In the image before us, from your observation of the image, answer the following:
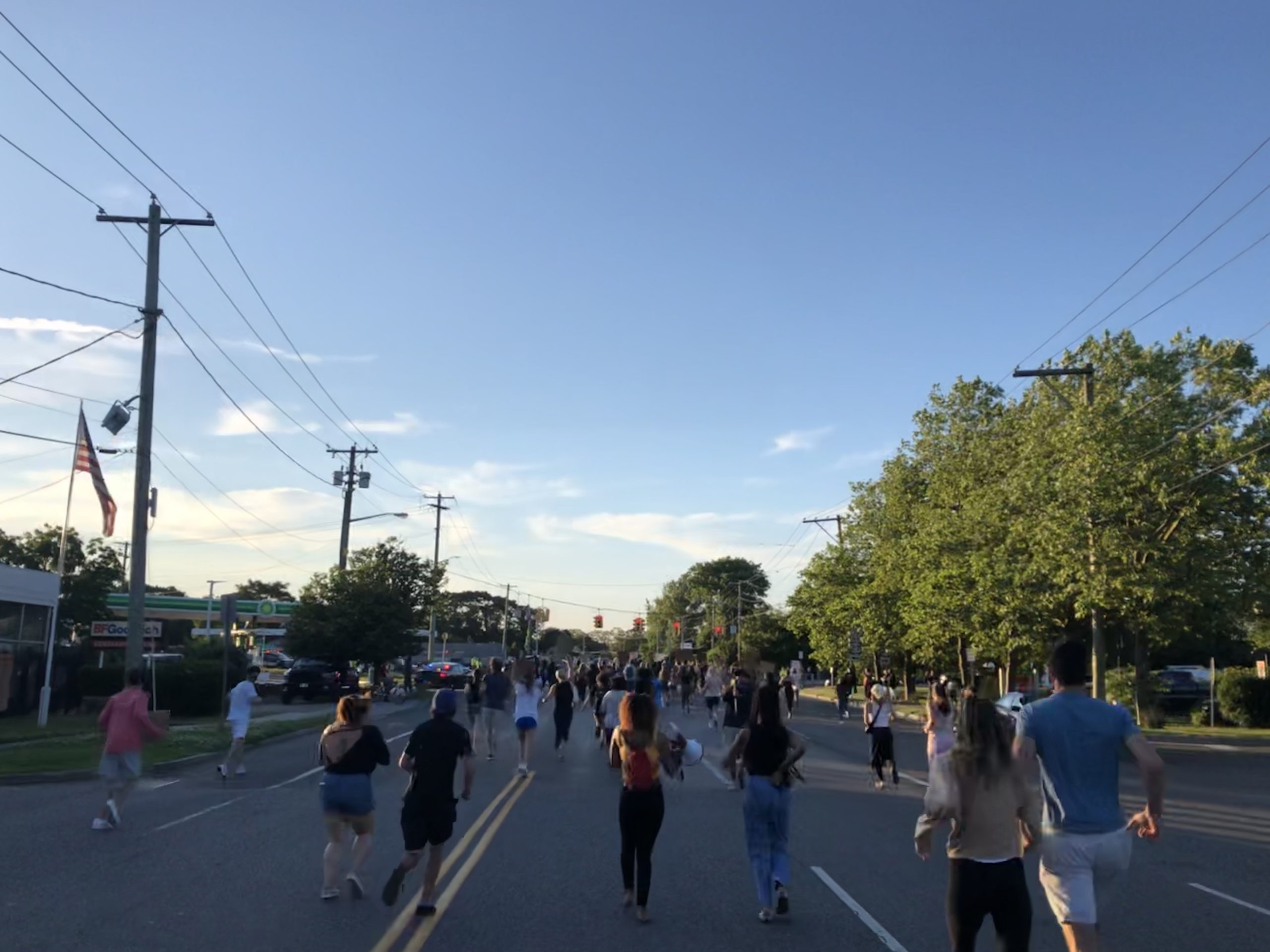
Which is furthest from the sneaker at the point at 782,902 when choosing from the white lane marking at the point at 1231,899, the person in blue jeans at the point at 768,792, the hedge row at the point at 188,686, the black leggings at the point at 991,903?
the hedge row at the point at 188,686

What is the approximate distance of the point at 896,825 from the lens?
1331cm

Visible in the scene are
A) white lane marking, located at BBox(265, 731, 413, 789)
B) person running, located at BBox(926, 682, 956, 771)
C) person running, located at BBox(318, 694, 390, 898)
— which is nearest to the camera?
person running, located at BBox(318, 694, 390, 898)

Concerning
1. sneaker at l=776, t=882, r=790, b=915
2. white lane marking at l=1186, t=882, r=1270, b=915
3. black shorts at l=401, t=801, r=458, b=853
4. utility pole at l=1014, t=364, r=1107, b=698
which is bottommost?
white lane marking at l=1186, t=882, r=1270, b=915

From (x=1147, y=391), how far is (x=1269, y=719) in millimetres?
12082

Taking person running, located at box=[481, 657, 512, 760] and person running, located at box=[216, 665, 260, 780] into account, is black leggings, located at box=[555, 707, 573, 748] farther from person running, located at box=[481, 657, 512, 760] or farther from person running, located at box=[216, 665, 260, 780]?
person running, located at box=[216, 665, 260, 780]

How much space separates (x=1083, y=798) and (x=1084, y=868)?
12.2 inches

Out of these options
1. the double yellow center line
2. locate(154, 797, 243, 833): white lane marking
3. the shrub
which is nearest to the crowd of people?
the double yellow center line

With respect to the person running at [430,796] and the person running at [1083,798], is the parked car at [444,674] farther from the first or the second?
the person running at [1083,798]

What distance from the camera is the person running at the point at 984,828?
5508 millimetres

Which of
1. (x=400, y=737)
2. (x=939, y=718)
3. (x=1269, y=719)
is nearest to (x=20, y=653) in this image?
(x=400, y=737)

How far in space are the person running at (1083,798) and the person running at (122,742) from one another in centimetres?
1029

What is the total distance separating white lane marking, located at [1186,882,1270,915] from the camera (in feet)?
29.7

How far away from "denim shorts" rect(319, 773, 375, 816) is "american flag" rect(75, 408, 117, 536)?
2090cm

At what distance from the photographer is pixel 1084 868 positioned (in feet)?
17.5
